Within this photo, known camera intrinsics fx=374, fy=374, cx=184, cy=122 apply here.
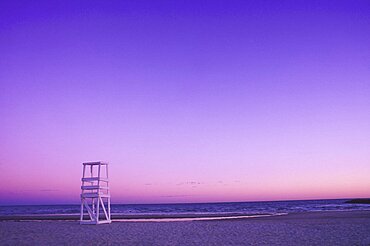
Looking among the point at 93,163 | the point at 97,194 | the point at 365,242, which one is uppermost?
the point at 93,163

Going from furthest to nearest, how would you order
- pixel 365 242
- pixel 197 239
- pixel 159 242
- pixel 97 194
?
pixel 97 194 < pixel 197 239 < pixel 159 242 < pixel 365 242

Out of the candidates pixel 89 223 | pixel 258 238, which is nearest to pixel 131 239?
pixel 258 238

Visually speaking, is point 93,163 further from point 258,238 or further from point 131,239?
point 258,238

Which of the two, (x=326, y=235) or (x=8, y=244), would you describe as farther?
(x=326, y=235)

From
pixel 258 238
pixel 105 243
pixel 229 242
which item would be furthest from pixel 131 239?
pixel 258 238

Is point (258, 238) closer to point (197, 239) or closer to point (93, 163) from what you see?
point (197, 239)

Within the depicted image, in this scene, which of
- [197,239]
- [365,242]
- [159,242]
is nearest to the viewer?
[365,242]

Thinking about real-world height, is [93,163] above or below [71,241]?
above

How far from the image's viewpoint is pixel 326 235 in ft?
45.1

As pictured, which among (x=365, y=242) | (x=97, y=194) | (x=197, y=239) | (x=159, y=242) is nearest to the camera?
(x=365, y=242)

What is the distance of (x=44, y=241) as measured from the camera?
1279 cm

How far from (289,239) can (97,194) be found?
1148 cm

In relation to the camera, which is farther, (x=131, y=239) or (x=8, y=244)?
(x=131, y=239)

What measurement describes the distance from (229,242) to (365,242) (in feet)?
13.7
